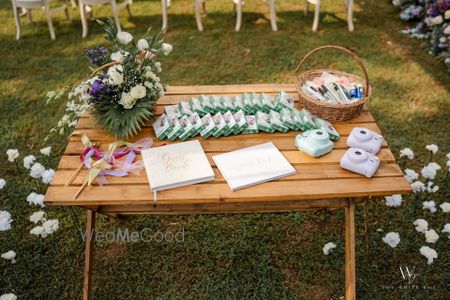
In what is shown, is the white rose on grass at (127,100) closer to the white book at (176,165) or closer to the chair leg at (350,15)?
the white book at (176,165)

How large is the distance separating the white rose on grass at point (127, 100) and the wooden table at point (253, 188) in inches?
7.8

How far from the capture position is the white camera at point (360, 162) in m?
2.01

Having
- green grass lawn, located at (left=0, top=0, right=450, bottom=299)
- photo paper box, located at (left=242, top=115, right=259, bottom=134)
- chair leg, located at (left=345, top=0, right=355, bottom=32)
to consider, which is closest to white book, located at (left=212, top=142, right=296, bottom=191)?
photo paper box, located at (left=242, top=115, right=259, bottom=134)

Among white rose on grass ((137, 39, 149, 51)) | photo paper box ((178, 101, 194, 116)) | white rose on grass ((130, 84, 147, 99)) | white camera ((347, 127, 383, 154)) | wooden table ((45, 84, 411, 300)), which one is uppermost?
white rose on grass ((137, 39, 149, 51))

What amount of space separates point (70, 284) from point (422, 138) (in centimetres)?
298

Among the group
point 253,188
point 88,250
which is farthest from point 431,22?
point 88,250

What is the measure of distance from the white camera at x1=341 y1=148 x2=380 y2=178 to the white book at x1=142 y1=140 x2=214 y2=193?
2.23ft

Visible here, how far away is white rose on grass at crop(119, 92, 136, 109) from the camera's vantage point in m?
2.19

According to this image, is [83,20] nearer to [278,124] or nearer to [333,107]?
[278,124]

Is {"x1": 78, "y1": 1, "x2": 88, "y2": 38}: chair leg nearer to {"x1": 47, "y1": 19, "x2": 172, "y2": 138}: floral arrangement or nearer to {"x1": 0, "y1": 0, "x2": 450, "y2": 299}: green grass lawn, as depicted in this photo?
{"x1": 0, "y1": 0, "x2": 450, "y2": 299}: green grass lawn

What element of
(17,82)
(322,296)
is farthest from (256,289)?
(17,82)

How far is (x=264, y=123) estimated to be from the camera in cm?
234

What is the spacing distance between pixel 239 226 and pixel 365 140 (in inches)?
43.7

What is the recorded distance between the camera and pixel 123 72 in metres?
2.23
